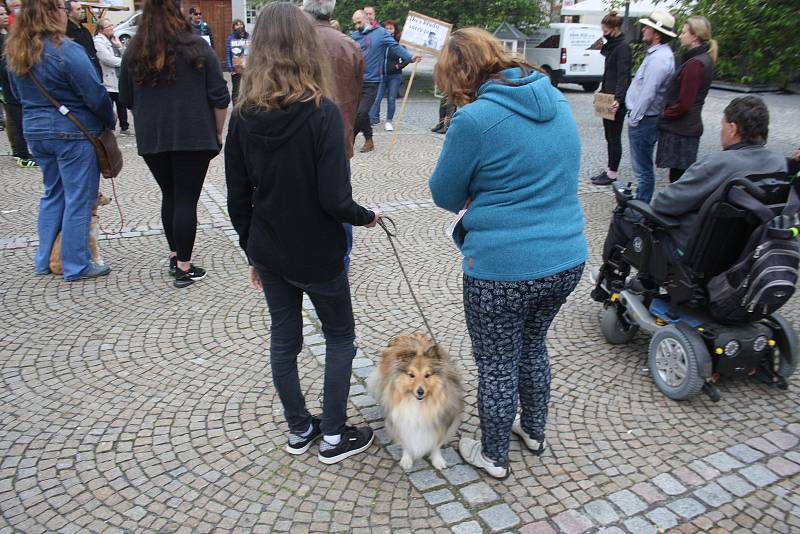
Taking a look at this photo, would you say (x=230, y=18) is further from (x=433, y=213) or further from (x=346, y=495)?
(x=346, y=495)

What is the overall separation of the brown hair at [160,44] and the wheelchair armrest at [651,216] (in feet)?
10.3

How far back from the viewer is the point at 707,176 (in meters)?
3.58

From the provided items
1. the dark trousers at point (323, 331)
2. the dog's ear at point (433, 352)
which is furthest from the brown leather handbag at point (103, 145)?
the dog's ear at point (433, 352)

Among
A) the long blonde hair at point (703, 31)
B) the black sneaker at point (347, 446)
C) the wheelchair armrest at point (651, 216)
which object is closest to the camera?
the black sneaker at point (347, 446)

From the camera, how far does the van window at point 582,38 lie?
17.3m

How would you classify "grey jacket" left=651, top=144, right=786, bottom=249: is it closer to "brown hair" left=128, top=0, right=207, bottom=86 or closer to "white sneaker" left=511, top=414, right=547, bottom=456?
"white sneaker" left=511, top=414, right=547, bottom=456

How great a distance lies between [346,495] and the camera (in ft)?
9.57

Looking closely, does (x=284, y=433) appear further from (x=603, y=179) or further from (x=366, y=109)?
(x=366, y=109)

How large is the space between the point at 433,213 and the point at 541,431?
428cm

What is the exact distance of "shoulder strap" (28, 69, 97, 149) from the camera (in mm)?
4680

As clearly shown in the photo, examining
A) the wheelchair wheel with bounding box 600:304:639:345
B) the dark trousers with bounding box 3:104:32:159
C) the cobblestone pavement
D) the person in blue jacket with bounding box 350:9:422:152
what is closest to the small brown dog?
the cobblestone pavement

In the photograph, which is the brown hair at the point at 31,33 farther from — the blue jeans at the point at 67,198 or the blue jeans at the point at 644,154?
the blue jeans at the point at 644,154

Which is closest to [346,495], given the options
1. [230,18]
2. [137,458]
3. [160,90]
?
[137,458]

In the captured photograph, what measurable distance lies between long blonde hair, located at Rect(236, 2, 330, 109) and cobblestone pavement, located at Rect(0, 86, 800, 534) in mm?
1793
